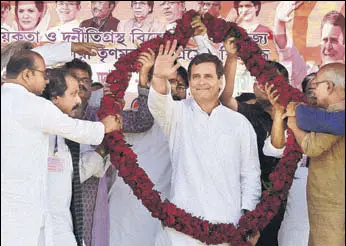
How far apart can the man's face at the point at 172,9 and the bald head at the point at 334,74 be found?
1693mm

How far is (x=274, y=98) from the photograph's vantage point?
5809 millimetres

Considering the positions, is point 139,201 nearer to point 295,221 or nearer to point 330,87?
point 295,221

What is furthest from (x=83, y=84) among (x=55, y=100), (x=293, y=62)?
(x=293, y=62)

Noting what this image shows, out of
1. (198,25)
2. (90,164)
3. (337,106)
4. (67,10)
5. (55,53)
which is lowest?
(90,164)

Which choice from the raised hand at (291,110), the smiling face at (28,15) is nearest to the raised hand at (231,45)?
the raised hand at (291,110)

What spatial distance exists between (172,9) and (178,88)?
97 centimetres

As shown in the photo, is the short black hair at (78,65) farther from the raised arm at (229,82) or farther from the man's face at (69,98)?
the raised arm at (229,82)

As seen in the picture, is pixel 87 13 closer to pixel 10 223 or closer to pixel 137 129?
pixel 137 129

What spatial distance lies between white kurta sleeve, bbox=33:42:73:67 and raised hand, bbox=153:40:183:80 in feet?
2.01

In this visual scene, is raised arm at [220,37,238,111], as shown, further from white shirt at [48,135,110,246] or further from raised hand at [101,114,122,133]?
white shirt at [48,135,110,246]

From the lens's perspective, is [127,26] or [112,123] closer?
[112,123]

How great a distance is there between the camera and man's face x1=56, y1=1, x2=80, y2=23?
22.7ft

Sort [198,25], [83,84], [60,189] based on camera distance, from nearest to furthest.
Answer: [60,189], [198,25], [83,84]

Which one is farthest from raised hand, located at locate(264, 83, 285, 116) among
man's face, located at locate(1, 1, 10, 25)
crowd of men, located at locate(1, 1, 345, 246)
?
man's face, located at locate(1, 1, 10, 25)
